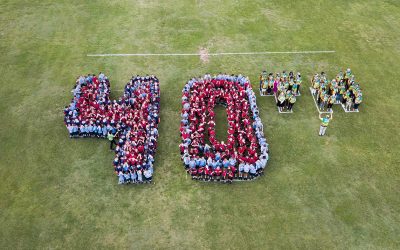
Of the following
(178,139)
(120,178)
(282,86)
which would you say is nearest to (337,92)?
(282,86)

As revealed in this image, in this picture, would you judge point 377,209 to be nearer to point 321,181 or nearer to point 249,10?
point 321,181

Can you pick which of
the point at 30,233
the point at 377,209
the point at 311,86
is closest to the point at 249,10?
the point at 311,86

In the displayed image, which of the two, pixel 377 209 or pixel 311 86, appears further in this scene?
pixel 311 86

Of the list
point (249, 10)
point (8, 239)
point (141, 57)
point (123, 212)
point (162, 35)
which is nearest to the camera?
point (8, 239)

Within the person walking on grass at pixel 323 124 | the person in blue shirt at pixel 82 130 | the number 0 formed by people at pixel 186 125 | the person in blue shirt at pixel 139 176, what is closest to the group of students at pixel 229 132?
the number 0 formed by people at pixel 186 125

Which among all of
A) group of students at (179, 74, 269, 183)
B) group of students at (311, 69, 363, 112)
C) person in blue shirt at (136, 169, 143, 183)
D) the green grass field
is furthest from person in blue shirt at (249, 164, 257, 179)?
group of students at (311, 69, 363, 112)

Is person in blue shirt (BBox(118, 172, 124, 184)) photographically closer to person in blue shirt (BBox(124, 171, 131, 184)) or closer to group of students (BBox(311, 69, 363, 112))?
person in blue shirt (BBox(124, 171, 131, 184))

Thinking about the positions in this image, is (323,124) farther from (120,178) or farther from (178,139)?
(120,178)
